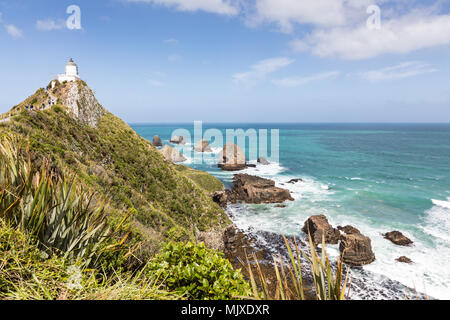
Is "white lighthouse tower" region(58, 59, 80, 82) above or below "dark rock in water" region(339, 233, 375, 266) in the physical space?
above

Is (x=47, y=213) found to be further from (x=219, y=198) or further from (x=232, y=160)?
(x=232, y=160)

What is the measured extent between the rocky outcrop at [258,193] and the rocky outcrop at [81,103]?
926 inches

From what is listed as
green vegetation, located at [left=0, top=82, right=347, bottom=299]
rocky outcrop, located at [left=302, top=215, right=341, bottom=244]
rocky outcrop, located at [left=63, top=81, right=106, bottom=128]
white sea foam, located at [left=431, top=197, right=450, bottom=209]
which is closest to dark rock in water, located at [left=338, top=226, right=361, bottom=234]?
rocky outcrop, located at [left=302, top=215, right=341, bottom=244]

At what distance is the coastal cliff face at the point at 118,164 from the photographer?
15031 mm

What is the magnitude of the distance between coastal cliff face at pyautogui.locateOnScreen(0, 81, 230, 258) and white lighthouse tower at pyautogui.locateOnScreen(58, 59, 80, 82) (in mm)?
1935

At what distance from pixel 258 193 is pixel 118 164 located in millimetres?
23478

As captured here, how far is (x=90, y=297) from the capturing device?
9.89 feet

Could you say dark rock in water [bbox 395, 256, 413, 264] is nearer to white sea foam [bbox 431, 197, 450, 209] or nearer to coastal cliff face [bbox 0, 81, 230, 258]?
coastal cliff face [bbox 0, 81, 230, 258]

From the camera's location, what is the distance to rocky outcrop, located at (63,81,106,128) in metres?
23.8

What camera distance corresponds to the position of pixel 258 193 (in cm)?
3869

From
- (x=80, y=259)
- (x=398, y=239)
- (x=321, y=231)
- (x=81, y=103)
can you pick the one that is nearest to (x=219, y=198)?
(x=321, y=231)

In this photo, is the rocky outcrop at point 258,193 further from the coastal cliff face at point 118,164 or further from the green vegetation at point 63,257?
the green vegetation at point 63,257
